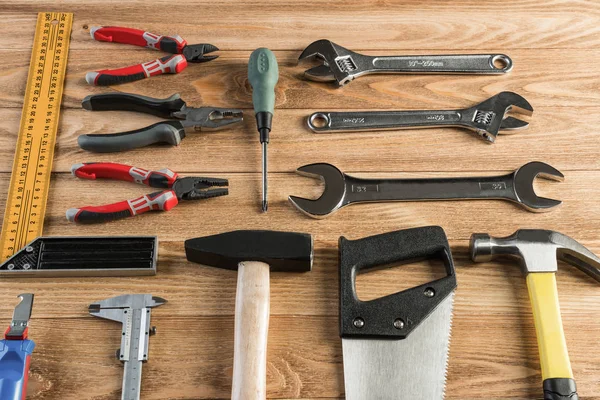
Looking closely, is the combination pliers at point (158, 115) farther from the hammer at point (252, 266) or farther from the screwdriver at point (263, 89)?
the hammer at point (252, 266)

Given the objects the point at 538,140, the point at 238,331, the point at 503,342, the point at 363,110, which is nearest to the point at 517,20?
the point at 538,140

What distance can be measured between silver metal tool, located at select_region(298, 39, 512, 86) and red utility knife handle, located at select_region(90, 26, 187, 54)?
38 centimetres

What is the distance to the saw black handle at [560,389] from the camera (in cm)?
127

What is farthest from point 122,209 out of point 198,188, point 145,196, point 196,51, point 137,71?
point 196,51

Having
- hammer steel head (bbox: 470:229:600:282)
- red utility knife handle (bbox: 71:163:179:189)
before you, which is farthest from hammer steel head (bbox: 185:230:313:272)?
hammer steel head (bbox: 470:229:600:282)

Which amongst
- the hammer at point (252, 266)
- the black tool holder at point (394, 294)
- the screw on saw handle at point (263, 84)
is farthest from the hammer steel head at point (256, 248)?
the screw on saw handle at point (263, 84)

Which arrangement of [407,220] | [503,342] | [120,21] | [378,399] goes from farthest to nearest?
[120,21] → [407,220] → [503,342] → [378,399]

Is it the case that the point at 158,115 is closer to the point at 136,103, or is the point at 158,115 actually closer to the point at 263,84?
the point at 136,103

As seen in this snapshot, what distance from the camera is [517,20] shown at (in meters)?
Result: 1.92

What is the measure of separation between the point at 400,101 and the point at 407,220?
1.32 ft

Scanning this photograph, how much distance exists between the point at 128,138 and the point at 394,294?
83 cm

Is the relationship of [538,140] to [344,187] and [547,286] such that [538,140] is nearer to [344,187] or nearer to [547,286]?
[547,286]

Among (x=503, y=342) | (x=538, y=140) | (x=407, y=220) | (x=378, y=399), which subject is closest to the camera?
(x=378, y=399)

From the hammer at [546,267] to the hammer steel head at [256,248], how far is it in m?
0.43
